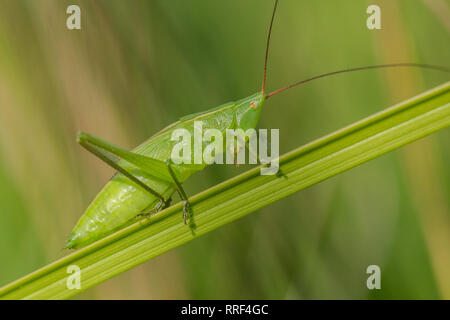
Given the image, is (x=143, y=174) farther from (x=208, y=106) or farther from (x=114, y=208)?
(x=208, y=106)

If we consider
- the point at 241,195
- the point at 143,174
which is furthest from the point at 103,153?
the point at 241,195

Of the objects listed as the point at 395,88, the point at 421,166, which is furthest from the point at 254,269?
the point at 395,88

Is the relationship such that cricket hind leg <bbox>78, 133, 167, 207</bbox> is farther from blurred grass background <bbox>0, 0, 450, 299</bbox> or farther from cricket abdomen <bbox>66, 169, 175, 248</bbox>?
blurred grass background <bbox>0, 0, 450, 299</bbox>

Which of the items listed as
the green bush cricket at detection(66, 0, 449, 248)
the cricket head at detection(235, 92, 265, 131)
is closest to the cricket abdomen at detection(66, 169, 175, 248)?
the green bush cricket at detection(66, 0, 449, 248)

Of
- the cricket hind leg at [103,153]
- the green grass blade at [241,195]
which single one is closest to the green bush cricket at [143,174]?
the cricket hind leg at [103,153]

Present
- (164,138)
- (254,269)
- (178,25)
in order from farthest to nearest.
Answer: (178,25), (254,269), (164,138)

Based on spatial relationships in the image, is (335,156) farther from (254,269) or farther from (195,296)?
(195,296)
